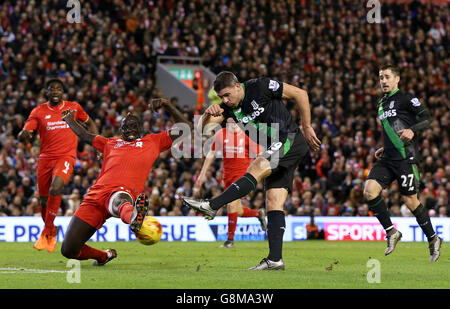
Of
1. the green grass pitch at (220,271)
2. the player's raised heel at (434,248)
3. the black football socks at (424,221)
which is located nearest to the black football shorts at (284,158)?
the green grass pitch at (220,271)

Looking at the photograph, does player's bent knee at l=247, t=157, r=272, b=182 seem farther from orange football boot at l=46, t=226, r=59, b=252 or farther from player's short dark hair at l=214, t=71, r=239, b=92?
orange football boot at l=46, t=226, r=59, b=252

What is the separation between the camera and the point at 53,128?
12836mm

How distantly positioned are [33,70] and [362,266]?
15262 millimetres

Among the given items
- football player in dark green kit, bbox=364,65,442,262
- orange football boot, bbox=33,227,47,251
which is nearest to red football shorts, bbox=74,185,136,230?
orange football boot, bbox=33,227,47,251

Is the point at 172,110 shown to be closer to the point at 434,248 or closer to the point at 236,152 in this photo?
the point at 434,248

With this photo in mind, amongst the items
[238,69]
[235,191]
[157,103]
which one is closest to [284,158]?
[235,191]

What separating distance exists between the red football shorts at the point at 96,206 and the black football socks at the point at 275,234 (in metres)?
1.74

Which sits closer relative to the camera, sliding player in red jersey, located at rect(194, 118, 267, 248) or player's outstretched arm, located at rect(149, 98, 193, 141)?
player's outstretched arm, located at rect(149, 98, 193, 141)

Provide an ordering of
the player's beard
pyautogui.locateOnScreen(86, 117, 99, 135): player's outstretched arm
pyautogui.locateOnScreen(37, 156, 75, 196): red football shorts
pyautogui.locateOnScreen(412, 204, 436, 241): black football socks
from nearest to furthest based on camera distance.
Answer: pyautogui.locateOnScreen(412, 204, 436, 241): black football socks → pyautogui.locateOnScreen(86, 117, 99, 135): player's outstretched arm → the player's beard → pyautogui.locateOnScreen(37, 156, 75, 196): red football shorts

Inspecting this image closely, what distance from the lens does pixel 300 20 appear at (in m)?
30.7

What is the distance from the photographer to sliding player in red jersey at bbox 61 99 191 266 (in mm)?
9305

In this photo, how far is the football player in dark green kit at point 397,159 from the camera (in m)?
11.1

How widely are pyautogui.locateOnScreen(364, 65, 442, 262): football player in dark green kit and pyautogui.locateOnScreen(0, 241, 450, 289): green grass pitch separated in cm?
60

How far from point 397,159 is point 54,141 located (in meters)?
5.53
